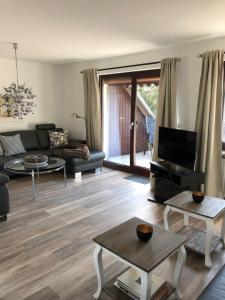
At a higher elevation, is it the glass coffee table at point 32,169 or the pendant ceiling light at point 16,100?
the pendant ceiling light at point 16,100

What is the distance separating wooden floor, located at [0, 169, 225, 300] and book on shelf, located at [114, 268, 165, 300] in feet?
0.82

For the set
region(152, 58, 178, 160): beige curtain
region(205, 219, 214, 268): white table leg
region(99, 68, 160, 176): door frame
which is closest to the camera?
region(205, 219, 214, 268): white table leg

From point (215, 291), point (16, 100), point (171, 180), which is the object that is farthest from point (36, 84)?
point (215, 291)

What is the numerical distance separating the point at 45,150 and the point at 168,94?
2888 mm

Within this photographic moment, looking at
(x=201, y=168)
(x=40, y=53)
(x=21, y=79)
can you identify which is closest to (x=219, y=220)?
(x=201, y=168)

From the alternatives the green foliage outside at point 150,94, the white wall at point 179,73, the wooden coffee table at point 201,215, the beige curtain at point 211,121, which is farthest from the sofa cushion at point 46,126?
the wooden coffee table at point 201,215

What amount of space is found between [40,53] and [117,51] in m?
1.46

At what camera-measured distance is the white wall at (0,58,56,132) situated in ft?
17.6

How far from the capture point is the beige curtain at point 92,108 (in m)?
5.41

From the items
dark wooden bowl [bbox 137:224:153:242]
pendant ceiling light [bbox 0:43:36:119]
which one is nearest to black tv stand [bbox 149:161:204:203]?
dark wooden bowl [bbox 137:224:153:242]

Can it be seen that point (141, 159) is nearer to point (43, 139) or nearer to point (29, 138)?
point (43, 139)

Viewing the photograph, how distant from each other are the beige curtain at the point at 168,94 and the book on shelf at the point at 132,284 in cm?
265

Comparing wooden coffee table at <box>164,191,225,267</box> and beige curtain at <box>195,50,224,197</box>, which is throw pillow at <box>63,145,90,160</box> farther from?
wooden coffee table at <box>164,191,225,267</box>

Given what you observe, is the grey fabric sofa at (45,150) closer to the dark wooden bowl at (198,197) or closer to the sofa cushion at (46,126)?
the sofa cushion at (46,126)
